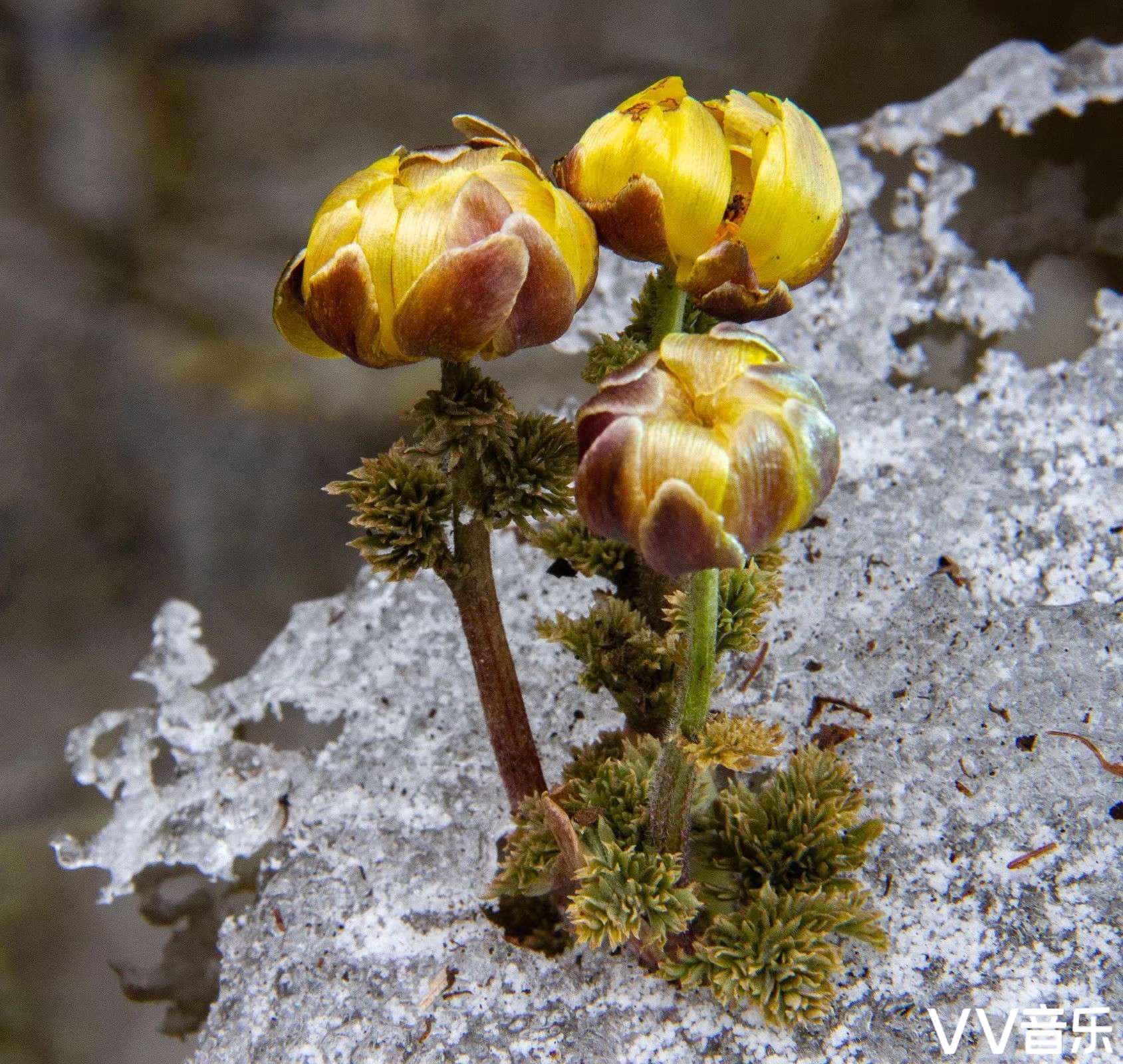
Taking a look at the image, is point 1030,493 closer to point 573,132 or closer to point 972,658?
A: point 972,658

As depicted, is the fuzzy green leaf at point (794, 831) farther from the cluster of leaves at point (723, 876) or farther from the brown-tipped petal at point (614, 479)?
the brown-tipped petal at point (614, 479)

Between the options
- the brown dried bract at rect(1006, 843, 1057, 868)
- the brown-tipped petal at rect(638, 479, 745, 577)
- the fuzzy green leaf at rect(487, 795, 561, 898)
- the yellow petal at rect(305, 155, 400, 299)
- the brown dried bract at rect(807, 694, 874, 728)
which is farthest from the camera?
the brown dried bract at rect(807, 694, 874, 728)

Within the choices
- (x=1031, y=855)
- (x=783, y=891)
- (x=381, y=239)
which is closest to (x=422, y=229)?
(x=381, y=239)

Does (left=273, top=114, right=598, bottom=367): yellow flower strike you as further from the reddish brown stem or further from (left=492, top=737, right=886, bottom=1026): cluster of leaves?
(left=492, top=737, right=886, bottom=1026): cluster of leaves

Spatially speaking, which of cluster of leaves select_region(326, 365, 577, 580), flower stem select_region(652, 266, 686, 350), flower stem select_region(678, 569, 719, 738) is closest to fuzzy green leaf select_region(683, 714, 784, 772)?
flower stem select_region(678, 569, 719, 738)

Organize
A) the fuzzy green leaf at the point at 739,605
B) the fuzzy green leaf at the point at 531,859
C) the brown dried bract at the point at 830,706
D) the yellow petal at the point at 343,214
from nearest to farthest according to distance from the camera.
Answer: the yellow petal at the point at 343,214, the fuzzy green leaf at the point at 739,605, the fuzzy green leaf at the point at 531,859, the brown dried bract at the point at 830,706

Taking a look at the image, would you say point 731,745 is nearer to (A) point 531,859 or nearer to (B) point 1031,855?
(A) point 531,859

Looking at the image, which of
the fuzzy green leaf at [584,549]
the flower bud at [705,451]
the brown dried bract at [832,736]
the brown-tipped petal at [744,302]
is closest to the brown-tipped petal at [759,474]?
the flower bud at [705,451]
